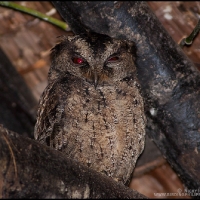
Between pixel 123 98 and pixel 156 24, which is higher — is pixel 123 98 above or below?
below

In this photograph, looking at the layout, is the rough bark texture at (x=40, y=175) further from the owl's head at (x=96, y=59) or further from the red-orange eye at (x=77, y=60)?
the red-orange eye at (x=77, y=60)

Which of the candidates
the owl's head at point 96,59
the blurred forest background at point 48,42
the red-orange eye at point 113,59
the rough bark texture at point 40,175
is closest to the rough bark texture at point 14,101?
the blurred forest background at point 48,42

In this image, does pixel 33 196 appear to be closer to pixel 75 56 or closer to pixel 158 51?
pixel 158 51

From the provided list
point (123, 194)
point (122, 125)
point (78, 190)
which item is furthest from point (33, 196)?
point (122, 125)

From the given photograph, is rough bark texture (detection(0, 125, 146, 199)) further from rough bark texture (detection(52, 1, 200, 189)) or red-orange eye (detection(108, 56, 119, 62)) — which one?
red-orange eye (detection(108, 56, 119, 62))

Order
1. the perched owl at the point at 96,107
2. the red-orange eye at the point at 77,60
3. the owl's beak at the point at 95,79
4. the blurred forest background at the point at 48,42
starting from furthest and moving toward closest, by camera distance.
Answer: the blurred forest background at the point at 48,42
the red-orange eye at the point at 77,60
the owl's beak at the point at 95,79
the perched owl at the point at 96,107

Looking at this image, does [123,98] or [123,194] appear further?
[123,98]

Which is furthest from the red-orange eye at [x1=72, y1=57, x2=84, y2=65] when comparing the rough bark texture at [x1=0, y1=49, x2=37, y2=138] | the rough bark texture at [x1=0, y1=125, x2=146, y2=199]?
the rough bark texture at [x1=0, y1=125, x2=146, y2=199]
